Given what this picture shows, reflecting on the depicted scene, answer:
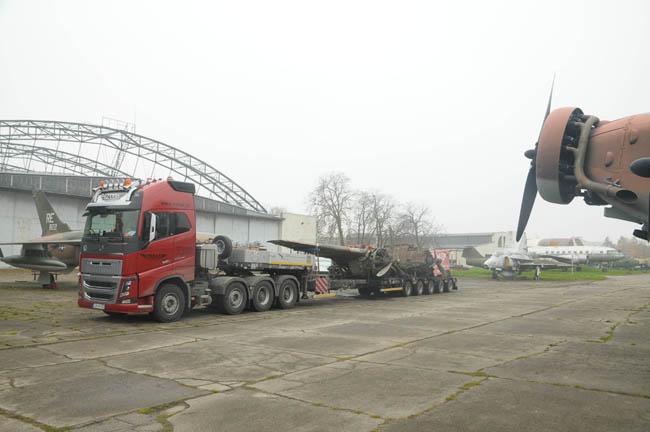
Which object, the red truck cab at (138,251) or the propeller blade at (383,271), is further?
the propeller blade at (383,271)

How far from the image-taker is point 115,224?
38.0ft

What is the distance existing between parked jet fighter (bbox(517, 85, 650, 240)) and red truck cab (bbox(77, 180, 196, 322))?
29.8 ft

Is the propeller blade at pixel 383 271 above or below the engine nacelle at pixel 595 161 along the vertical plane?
below

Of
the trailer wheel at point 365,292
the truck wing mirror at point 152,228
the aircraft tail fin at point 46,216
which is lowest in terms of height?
the trailer wheel at point 365,292

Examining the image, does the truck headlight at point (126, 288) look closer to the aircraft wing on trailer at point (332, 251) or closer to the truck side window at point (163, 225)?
the truck side window at point (163, 225)

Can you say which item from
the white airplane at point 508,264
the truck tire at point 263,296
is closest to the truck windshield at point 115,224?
the truck tire at point 263,296

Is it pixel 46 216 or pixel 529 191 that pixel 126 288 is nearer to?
pixel 529 191

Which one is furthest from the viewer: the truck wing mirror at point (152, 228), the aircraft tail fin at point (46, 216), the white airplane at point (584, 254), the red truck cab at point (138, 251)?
the white airplane at point (584, 254)

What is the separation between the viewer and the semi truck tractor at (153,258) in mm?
11242

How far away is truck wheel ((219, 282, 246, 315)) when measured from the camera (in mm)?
13703

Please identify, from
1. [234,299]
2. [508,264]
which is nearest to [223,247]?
[234,299]

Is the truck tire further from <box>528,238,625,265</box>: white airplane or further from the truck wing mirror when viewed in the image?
<box>528,238,625,265</box>: white airplane

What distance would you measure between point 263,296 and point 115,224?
5319 mm

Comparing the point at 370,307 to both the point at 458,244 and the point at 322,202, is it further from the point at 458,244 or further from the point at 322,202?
the point at 458,244
